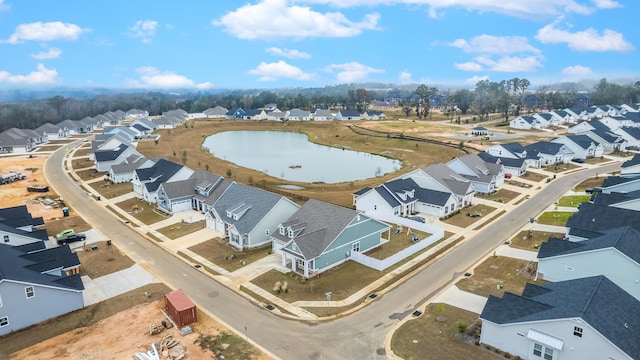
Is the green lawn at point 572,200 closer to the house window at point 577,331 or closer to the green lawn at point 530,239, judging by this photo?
the green lawn at point 530,239

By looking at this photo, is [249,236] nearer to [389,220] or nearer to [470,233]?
[389,220]

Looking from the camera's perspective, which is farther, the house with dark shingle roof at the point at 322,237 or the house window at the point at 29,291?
the house with dark shingle roof at the point at 322,237

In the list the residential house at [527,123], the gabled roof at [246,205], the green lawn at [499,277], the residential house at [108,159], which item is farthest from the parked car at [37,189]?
the residential house at [527,123]

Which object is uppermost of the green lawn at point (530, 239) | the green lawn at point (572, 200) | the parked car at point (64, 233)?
the green lawn at point (572, 200)

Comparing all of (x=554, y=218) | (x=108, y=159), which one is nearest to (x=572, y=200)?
(x=554, y=218)

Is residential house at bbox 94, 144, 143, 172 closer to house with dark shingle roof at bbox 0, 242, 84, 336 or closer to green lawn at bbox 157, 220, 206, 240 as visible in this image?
green lawn at bbox 157, 220, 206, 240

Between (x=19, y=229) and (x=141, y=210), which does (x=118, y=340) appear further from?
(x=141, y=210)

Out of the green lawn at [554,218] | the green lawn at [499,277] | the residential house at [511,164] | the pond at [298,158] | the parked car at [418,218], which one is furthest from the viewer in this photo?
the pond at [298,158]
